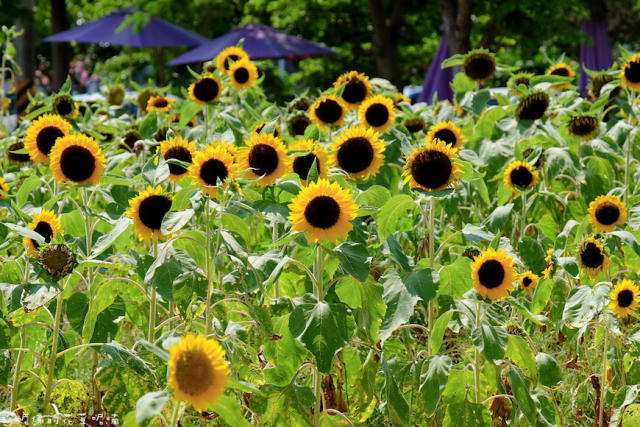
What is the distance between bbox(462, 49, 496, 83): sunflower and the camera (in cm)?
399

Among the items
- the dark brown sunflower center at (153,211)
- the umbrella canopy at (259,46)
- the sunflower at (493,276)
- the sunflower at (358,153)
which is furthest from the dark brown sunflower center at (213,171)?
the umbrella canopy at (259,46)

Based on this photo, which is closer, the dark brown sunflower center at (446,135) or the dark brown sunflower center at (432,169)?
the dark brown sunflower center at (432,169)

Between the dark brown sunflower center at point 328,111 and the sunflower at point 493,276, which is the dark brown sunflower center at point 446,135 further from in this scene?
the sunflower at point 493,276

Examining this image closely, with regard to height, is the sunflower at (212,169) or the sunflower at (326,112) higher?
the sunflower at (212,169)

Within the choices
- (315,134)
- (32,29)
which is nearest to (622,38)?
(32,29)

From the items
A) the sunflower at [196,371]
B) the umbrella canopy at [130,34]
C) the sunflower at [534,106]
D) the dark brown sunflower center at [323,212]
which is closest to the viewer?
the sunflower at [196,371]

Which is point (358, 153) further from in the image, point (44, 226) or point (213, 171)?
point (44, 226)

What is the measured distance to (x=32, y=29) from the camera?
14.1 metres

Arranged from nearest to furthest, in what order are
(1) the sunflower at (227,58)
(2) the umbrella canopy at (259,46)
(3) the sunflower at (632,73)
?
1. (3) the sunflower at (632,73)
2. (1) the sunflower at (227,58)
3. (2) the umbrella canopy at (259,46)

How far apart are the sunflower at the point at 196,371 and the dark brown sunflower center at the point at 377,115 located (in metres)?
2.05

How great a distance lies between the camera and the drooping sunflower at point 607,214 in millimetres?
2846

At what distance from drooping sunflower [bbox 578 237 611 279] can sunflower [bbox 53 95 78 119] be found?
231 centimetres

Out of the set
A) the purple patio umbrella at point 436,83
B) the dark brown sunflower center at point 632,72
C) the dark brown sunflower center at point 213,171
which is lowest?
Result: the purple patio umbrella at point 436,83

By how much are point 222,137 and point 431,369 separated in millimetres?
1172
